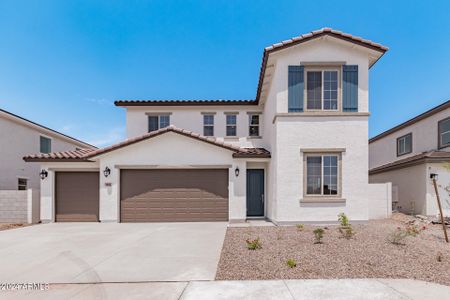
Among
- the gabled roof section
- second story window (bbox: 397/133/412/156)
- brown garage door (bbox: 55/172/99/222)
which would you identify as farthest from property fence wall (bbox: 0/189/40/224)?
second story window (bbox: 397/133/412/156)

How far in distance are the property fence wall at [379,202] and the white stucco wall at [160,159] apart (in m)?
6.32

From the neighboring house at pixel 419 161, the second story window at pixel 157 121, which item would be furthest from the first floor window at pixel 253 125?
the neighboring house at pixel 419 161

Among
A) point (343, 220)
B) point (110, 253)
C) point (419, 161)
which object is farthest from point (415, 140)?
point (110, 253)

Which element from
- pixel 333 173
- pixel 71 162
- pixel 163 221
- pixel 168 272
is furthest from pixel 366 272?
pixel 71 162

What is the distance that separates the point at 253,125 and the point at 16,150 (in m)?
15.3

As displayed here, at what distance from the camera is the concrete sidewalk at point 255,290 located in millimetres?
4117

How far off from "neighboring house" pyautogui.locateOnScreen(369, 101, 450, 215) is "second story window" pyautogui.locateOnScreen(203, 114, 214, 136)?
11093 mm

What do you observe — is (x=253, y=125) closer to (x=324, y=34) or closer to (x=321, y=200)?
(x=324, y=34)

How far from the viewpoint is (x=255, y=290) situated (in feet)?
14.1

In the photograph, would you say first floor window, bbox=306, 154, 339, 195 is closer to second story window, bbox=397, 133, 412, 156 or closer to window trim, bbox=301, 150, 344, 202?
window trim, bbox=301, 150, 344, 202

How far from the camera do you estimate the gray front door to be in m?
12.3

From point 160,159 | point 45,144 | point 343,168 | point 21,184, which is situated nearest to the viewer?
point 343,168

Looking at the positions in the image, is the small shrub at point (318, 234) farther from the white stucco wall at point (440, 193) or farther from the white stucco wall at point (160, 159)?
the white stucco wall at point (440, 193)

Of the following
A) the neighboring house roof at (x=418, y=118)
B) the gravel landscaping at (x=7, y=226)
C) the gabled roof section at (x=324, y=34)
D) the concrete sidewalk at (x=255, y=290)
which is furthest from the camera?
the neighboring house roof at (x=418, y=118)
